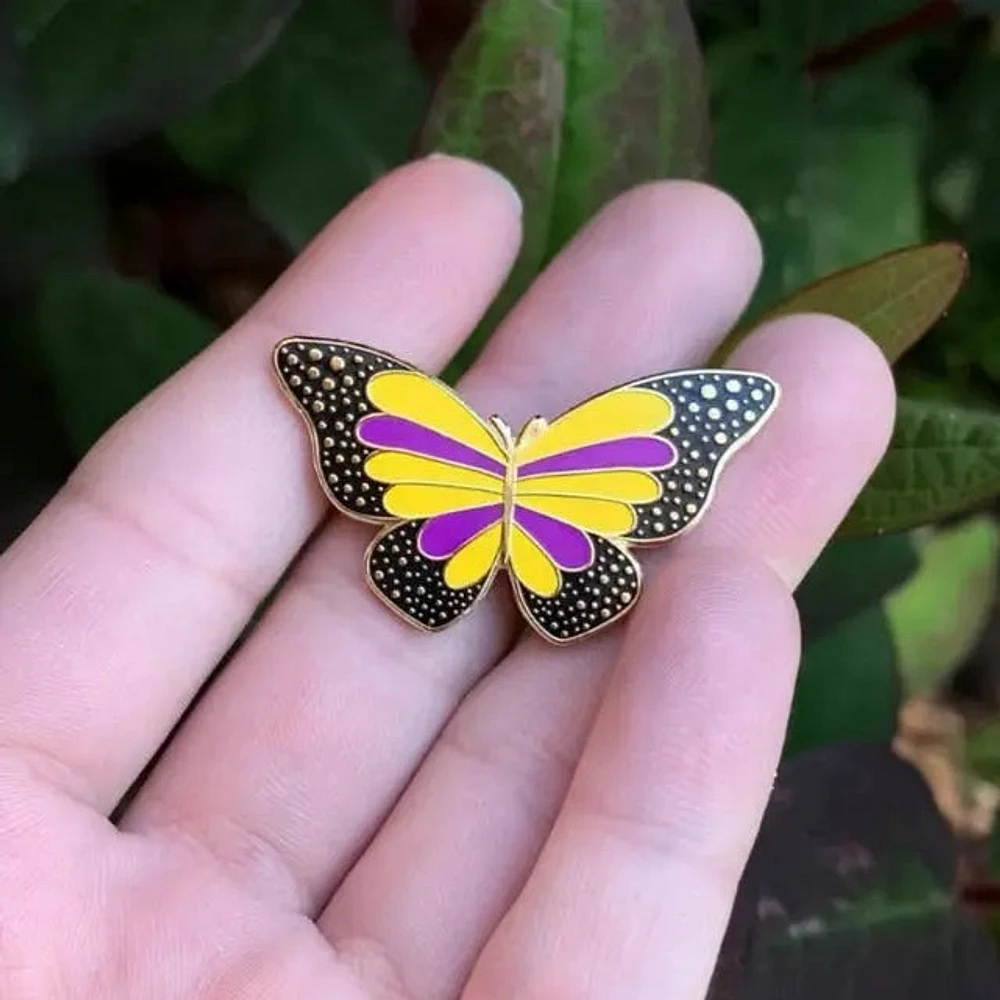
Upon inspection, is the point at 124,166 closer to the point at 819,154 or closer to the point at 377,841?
the point at 819,154

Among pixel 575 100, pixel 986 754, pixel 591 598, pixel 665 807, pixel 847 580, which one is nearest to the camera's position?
pixel 665 807

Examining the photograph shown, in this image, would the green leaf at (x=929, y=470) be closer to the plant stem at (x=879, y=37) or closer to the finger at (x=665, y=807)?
the finger at (x=665, y=807)

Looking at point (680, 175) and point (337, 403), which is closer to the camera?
point (337, 403)

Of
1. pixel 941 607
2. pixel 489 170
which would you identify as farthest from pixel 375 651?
pixel 941 607

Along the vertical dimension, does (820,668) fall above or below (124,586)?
below

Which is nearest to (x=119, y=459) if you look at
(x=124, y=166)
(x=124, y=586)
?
(x=124, y=586)

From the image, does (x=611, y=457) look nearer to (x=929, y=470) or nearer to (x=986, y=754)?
(x=929, y=470)

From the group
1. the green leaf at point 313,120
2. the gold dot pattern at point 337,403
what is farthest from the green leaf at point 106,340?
the gold dot pattern at point 337,403
